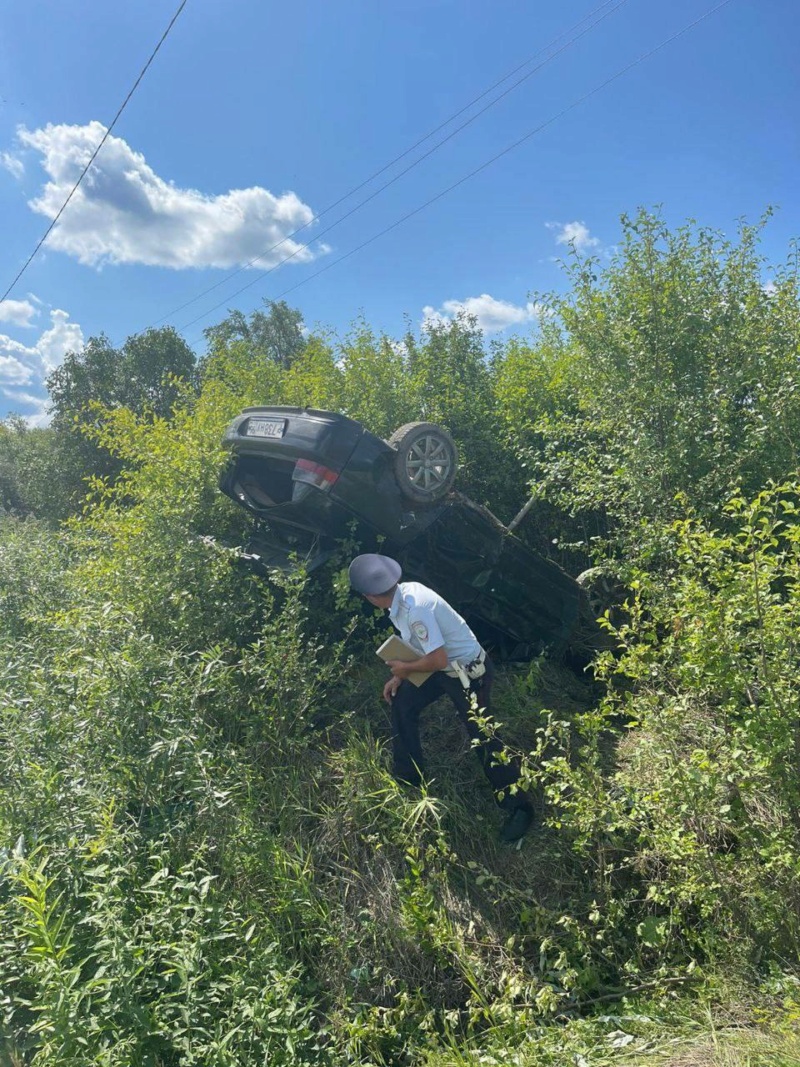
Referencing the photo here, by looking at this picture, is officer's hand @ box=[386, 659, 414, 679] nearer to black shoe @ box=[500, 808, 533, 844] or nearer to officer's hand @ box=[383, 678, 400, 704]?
officer's hand @ box=[383, 678, 400, 704]

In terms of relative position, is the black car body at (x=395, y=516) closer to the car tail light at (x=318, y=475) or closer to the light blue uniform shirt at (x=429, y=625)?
the car tail light at (x=318, y=475)

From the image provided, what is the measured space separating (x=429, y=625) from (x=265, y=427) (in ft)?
6.33

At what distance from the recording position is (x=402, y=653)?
328 centimetres

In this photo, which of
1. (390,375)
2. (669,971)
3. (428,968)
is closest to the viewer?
(669,971)

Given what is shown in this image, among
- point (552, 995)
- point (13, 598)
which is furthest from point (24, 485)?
point (552, 995)

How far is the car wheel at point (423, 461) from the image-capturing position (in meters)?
4.12

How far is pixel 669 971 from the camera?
8.02 feet

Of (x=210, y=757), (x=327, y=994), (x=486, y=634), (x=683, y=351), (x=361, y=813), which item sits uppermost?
(x=683, y=351)

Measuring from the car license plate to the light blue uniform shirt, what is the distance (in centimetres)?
149

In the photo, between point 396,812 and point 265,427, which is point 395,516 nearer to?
point 265,427

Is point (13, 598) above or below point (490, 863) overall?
above

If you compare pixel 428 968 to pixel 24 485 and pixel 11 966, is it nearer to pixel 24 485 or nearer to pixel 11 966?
pixel 11 966

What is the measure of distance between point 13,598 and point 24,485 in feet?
42.2

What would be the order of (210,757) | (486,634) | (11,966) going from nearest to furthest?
(11,966) → (210,757) → (486,634)
